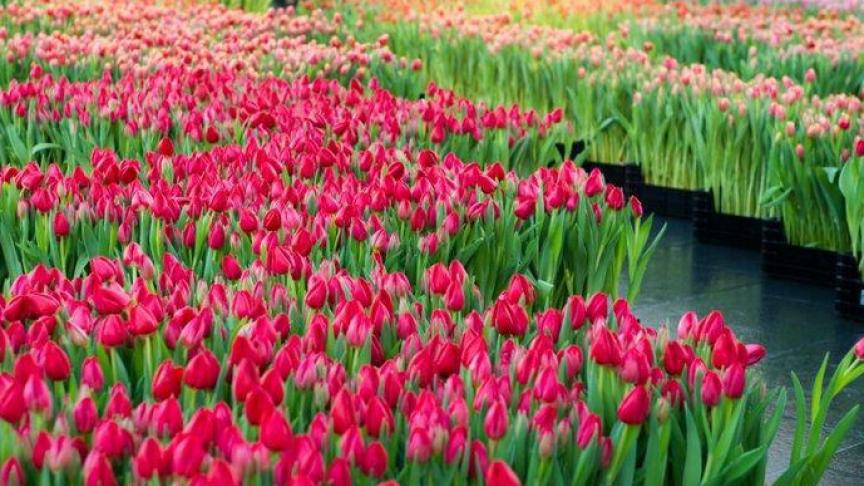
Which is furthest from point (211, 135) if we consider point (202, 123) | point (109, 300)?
point (109, 300)

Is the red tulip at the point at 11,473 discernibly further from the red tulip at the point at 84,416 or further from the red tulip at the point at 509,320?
the red tulip at the point at 509,320

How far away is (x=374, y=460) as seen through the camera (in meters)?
2.21

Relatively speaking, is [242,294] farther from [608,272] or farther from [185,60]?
[185,60]

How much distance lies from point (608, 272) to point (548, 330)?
184 cm

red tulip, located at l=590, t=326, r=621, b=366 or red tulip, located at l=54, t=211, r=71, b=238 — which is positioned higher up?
red tulip, located at l=590, t=326, r=621, b=366

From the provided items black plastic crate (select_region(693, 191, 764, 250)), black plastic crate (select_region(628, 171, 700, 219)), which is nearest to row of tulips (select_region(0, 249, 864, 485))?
black plastic crate (select_region(693, 191, 764, 250))

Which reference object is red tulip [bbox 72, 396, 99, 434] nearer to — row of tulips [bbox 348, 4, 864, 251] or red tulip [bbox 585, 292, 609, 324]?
red tulip [bbox 585, 292, 609, 324]

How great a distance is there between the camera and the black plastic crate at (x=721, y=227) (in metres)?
7.60

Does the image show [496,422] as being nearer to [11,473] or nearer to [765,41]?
[11,473]

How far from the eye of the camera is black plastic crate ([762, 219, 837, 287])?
674 centimetres

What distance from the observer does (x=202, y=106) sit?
6.87m

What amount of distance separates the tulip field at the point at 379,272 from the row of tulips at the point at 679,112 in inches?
1.0

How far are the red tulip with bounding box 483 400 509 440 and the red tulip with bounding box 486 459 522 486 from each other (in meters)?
0.23

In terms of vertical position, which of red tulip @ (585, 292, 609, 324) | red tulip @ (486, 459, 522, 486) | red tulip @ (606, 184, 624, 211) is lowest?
red tulip @ (606, 184, 624, 211)
